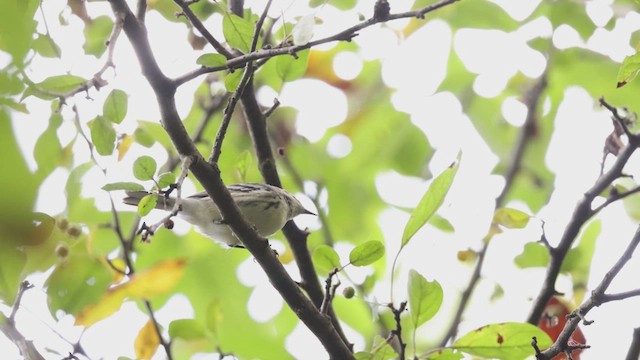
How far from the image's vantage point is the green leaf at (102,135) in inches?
→ 73.3

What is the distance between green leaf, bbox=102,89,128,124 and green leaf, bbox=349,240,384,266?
0.66 meters

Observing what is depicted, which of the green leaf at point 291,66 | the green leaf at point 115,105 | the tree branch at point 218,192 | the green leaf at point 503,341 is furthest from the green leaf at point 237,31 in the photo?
the green leaf at point 503,341

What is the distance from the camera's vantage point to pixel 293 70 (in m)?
2.28

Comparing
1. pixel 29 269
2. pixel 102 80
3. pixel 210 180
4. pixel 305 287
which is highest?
pixel 102 80

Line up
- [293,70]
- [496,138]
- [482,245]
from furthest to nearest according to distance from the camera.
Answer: [496,138] < [482,245] < [293,70]

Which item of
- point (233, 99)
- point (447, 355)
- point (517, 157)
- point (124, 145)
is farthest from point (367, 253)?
point (517, 157)

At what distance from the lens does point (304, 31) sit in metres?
1.66

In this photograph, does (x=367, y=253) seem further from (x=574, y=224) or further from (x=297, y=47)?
(x=574, y=224)

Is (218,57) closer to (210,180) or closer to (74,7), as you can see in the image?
(210,180)

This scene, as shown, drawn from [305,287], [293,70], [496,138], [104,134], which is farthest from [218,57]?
[496,138]

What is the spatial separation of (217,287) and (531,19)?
1.62 metres

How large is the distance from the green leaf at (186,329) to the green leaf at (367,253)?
1.87 ft

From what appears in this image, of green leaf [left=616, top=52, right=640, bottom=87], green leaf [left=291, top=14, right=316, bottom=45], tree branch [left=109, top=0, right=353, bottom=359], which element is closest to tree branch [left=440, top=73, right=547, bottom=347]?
tree branch [left=109, top=0, right=353, bottom=359]

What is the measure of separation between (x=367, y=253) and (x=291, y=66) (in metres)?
0.67
